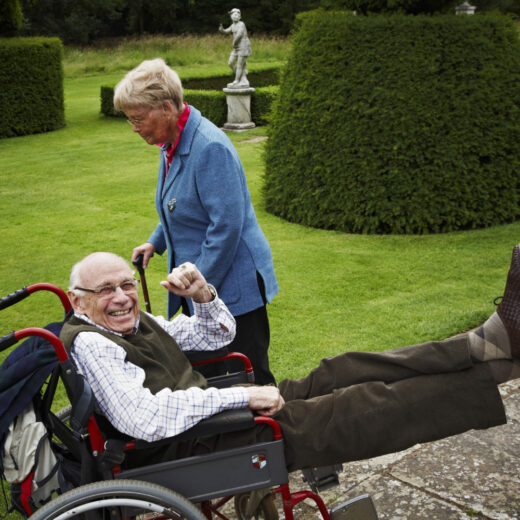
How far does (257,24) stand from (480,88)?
42.8 metres

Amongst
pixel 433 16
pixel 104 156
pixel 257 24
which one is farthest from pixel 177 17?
pixel 433 16

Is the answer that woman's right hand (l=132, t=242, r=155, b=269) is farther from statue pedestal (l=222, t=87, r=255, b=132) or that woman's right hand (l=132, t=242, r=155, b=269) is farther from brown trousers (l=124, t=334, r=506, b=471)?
statue pedestal (l=222, t=87, r=255, b=132)

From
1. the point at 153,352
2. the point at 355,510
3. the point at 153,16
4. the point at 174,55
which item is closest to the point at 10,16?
the point at 174,55

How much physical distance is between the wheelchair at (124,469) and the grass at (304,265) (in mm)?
2019

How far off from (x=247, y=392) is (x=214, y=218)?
2.80ft

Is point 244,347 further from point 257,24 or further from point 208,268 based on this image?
point 257,24

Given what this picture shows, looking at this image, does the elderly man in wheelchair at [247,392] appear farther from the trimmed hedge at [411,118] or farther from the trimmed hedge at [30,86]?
the trimmed hedge at [30,86]

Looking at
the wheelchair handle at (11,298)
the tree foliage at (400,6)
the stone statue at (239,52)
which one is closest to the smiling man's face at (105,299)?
the wheelchair handle at (11,298)

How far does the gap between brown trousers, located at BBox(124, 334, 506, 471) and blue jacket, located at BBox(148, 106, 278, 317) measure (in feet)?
2.19

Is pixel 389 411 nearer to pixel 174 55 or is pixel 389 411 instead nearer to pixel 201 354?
pixel 201 354

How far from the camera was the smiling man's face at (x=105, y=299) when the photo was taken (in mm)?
2443

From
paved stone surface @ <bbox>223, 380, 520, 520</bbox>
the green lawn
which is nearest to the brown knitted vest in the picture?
paved stone surface @ <bbox>223, 380, 520, 520</bbox>

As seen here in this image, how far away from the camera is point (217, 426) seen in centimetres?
220

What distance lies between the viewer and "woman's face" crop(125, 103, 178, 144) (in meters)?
2.73
